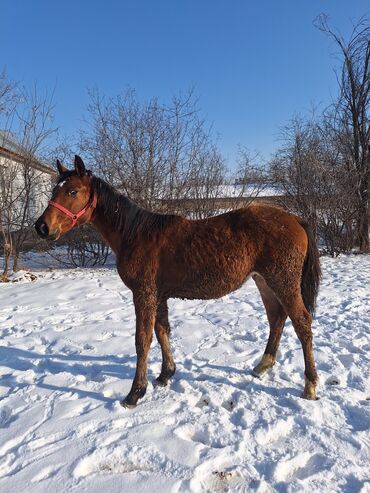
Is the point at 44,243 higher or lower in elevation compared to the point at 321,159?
lower

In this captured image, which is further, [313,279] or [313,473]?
[313,279]

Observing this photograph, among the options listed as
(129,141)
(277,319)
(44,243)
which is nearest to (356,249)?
(129,141)

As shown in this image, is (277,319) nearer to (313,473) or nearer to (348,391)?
(348,391)

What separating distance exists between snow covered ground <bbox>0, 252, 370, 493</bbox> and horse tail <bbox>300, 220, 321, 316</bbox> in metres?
0.73

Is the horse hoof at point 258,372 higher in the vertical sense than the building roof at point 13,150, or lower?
lower

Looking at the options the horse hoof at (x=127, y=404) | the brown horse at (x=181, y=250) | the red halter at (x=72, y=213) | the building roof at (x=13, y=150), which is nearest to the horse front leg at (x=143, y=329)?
the brown horse at (x=181, y=250)

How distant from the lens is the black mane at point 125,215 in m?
2.83

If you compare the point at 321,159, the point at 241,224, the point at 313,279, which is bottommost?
the point at 313,279

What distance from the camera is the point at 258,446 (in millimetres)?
2119

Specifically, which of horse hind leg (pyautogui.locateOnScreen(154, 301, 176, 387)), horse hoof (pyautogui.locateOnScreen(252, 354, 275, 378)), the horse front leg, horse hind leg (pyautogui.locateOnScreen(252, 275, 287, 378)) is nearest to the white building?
horse hind leg (pyautogui.locateOnScreen(154, 301, 176, 387))

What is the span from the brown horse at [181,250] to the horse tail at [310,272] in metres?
0.10

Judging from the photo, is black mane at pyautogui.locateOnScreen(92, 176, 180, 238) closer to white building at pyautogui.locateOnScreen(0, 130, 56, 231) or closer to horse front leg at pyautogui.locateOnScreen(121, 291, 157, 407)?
horse front leg at pyautogui.locateOnScreen(121, 291, 157, 407)

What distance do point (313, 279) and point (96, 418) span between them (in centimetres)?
216

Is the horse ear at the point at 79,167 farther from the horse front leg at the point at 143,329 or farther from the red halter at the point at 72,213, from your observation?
the horse front leg at the point at 143,329
